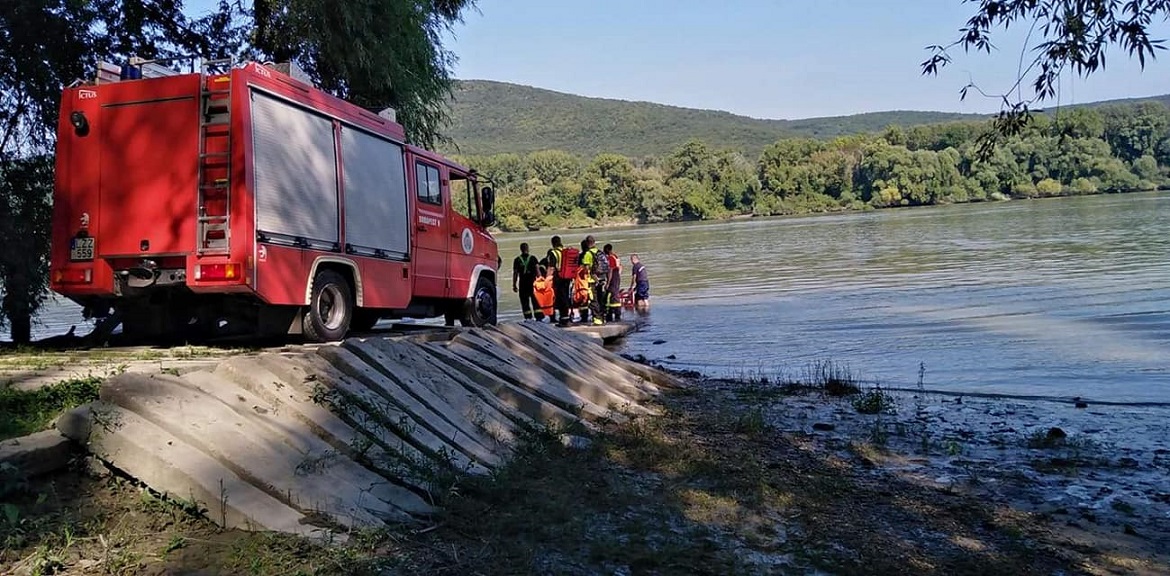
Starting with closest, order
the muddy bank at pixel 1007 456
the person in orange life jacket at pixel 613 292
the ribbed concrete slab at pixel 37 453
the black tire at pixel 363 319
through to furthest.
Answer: the ribbed concrete slab at pixel 37 453 → the muddy bank at pixel 1007 456 → the black tire at pixel 363 319 → the person in orange life jacket at pixel 613 292

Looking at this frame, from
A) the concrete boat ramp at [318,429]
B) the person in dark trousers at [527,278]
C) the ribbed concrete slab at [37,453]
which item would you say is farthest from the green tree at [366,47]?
the ribbed concrete slab at [37,453]

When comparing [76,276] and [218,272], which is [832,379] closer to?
[218,272]

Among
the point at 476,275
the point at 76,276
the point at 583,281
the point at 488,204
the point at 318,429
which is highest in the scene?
the point at 488,204

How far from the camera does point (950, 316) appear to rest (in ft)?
61.8

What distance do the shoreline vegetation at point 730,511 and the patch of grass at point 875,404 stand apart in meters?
0.65

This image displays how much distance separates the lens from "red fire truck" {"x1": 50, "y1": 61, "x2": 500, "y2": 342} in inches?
355

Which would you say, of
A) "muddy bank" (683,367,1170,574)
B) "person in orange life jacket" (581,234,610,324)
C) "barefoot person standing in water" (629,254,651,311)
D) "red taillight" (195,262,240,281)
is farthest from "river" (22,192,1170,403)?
"red taillight" (195,262,240,281)

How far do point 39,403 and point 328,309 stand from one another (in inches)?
193

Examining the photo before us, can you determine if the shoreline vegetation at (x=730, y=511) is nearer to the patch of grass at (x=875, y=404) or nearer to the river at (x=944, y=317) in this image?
the patch of grass at (x=875, y=404)

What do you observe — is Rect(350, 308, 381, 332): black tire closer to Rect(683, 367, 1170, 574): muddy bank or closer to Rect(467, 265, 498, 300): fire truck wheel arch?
Rect(467, 265, 498, 300): fire truck wheel arch

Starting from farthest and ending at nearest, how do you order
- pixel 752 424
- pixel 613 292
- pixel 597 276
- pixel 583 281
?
pixel 613 292, pixel 597 276, pixel 583 281, pixel 752 424

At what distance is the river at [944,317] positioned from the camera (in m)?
12.6

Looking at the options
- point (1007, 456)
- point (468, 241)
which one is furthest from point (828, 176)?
point (1007, 456)

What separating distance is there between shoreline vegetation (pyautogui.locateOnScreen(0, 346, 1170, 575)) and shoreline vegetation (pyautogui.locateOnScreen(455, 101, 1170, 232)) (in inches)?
4218
